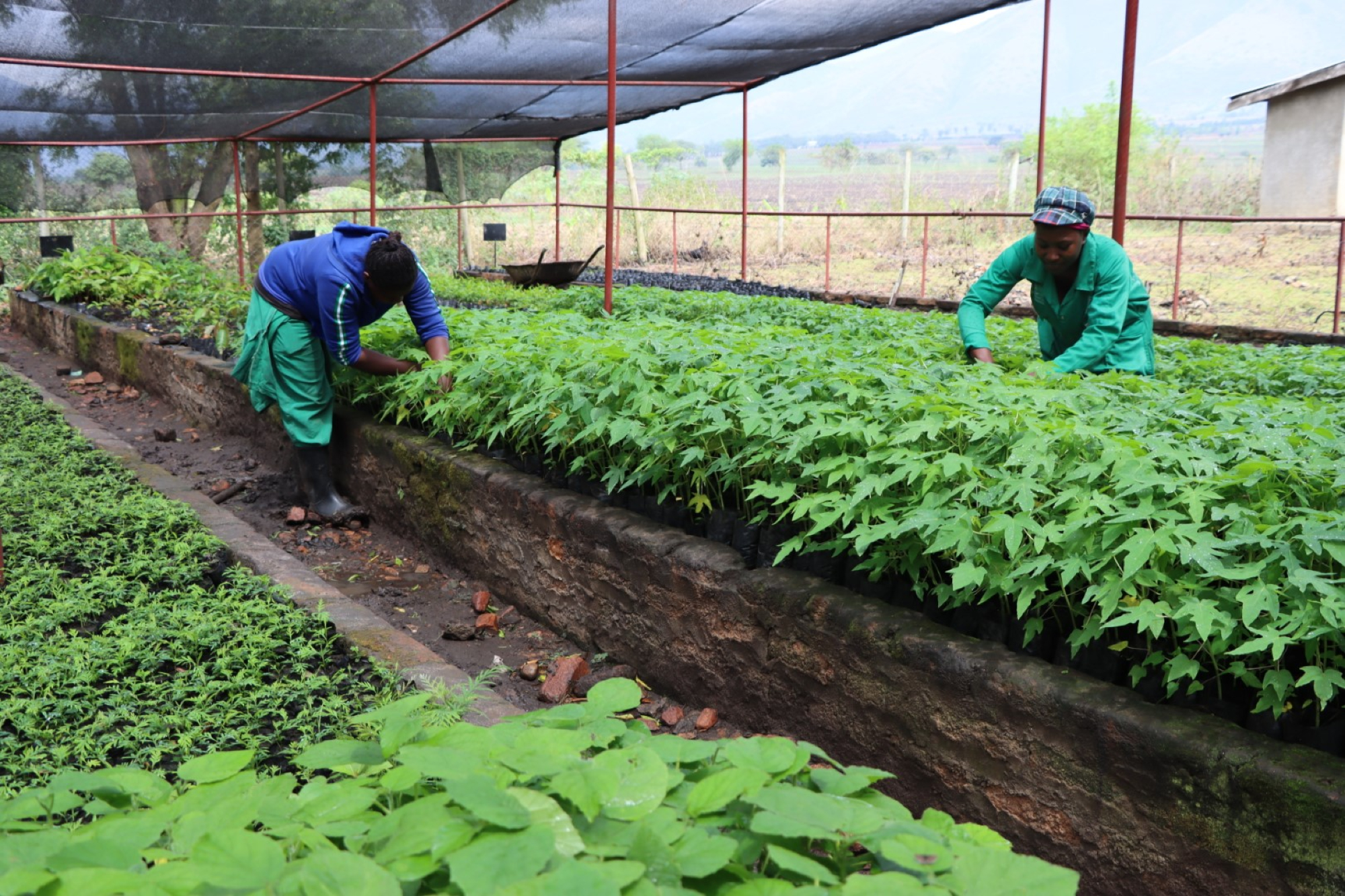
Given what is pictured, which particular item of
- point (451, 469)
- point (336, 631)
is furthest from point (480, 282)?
point (336, 631)

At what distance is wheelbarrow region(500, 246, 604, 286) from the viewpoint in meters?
13.2

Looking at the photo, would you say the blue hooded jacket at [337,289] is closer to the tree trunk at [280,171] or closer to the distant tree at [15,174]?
the distant tree at [15,174]

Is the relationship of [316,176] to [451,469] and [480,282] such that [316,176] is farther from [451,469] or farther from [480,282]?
[451,469]

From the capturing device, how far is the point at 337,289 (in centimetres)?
537

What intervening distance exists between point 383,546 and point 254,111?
27.4ft

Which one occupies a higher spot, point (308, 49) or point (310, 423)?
point (308, 49)

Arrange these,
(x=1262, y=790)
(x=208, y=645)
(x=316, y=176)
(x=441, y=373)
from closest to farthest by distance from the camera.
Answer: (x=1262, y=790) < (x=208, y=645) < (x=441, y=373) < (x=316, y=176)

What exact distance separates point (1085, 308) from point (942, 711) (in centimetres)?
285

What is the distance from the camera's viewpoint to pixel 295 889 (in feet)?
3.81

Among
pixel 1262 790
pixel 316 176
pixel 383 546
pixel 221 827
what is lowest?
pixel 383 546

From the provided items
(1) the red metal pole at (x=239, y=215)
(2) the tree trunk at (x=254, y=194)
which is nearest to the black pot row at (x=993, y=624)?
(1) the red metal pole at (x=239, y=215)

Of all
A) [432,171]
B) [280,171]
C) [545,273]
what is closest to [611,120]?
[545,273]

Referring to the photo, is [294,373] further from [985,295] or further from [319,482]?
[985,295]

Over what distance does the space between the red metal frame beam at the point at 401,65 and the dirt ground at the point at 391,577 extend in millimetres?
3358
